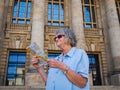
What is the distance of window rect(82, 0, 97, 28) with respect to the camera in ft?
59.8

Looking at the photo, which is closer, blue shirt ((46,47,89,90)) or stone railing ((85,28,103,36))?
blue shirt ((46,47,89,90))

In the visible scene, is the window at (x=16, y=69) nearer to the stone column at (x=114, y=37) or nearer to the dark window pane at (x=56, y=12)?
the dark window pane at (x=56, y=12)

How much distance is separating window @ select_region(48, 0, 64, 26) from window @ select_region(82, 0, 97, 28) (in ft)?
7.82

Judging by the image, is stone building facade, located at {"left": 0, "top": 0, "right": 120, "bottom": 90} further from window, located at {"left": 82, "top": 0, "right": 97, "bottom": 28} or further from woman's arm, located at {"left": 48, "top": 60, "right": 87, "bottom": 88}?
woman's arm, located at {"left": 48, "top": 60, "right": 87, "bottom": 88}

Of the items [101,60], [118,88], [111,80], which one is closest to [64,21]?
[101,60]

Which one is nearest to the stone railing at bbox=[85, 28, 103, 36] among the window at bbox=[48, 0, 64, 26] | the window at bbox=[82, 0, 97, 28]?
the window at bbox=[82, 0, 97, 28]

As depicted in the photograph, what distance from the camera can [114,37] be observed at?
15547mm

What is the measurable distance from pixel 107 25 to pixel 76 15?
3488mm

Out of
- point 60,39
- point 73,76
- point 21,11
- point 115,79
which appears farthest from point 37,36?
point 73,76

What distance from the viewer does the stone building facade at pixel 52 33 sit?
585 inches

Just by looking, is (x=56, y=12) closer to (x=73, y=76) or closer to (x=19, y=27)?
(x=19, y=27)

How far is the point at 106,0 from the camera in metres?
17.2

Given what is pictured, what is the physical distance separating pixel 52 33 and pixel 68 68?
14844 millimetres

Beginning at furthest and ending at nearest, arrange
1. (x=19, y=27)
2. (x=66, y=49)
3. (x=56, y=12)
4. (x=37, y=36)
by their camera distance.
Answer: (x=56, y=12)
(x=19, y=27)
(x=37, y=36)
(x=66, y=49)
